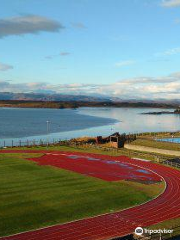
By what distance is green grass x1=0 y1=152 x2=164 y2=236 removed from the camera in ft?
111

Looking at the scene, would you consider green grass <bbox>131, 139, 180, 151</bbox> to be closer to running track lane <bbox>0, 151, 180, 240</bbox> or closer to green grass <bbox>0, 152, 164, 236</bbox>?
green grass <bbox>0, 152, 164, 236</bbox>

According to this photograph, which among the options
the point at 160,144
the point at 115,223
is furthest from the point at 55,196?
the point at 160,144

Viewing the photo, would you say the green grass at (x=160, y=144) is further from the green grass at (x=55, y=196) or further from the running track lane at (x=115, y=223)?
the running track lane at (x=115, y=223)

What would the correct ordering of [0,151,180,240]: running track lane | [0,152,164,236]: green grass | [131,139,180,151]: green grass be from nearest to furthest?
1. [0,151,180,240]: running track lane
2. [0,152,164,236]: green grass
3. [131,139,180,151]: green grass

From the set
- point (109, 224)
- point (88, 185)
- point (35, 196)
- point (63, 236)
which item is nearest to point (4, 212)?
point (35, 196)

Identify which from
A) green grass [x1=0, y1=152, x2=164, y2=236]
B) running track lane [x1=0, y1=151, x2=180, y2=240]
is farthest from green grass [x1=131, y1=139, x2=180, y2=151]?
running track lane [x1=0, y1=151, x2=180, y2=240]

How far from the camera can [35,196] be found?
4072 cm

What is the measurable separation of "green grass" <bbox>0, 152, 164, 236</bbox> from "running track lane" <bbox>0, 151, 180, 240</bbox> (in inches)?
49.7

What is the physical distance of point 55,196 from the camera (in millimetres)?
40938

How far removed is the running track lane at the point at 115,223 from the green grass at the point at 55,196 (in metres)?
1.26

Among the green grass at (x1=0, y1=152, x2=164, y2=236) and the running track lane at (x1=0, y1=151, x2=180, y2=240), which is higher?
the green grass at (x1=0, y1=152, x2=164, y2=236)

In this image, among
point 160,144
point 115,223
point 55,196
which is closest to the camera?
point 115,223

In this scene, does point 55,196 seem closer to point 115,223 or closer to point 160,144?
point 115,223

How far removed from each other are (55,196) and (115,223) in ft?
34.2
